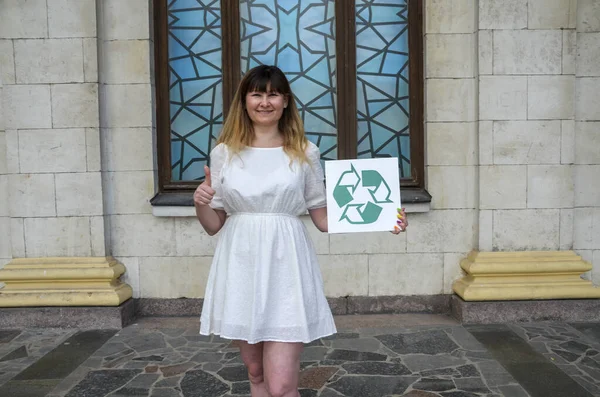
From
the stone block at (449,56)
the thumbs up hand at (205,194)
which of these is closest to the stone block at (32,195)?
the thumbs up hand at (205,194)

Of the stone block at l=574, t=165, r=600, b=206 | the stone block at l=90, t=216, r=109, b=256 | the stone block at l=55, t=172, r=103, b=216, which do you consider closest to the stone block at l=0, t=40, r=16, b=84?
the stone block at l=55, t=172, r=103, b=216

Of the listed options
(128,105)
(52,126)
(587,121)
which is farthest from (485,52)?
Answer: (52,126)

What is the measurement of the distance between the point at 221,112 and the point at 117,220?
154 cm

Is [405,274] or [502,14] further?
[405,274]

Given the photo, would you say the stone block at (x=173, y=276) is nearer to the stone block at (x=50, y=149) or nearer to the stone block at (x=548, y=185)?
the stone block at (x=50, y=149)

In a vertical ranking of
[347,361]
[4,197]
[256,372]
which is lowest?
[347,361]

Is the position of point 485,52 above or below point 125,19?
below

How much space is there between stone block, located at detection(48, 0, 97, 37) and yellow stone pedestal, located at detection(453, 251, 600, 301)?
4.38m

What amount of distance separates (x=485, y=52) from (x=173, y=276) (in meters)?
3.81

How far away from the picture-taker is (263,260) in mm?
2596

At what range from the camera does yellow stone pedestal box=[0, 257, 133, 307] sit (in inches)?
206

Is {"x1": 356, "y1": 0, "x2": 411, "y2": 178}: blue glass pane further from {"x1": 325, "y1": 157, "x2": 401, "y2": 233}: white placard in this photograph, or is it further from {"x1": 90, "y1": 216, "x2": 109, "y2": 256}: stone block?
{"x1": 325, "y1": 157, "x2": 401, "y2": 233}: white placard

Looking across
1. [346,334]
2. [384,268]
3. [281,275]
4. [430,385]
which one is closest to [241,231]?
[281,275]

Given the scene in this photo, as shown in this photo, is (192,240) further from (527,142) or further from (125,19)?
(527,142)
